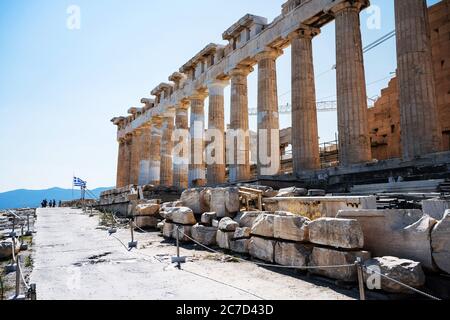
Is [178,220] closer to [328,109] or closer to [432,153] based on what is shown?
[432,153]

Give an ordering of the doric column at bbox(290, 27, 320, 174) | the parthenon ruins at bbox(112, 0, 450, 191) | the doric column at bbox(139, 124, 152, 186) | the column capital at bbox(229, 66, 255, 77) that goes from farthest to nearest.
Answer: the doric column at bbox(139, 124, 152, 186), the column capital at bbox(229, 66, 255, 77), the doric column at bbox(290, 27, 320, 174), the parthenon ruins at bbox(112, 0, 450, 191)

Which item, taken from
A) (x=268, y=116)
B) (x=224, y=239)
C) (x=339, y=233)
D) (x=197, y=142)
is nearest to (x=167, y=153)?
(x=197, y=142)

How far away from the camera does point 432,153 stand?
33.7 feet

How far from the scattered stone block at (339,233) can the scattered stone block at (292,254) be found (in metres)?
0.37

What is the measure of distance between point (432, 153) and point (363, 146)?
3070mm

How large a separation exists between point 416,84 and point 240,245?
816 centimetres

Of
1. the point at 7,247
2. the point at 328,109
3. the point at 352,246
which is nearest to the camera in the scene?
the point at 352,246

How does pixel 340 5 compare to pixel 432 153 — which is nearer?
pixel 432 153

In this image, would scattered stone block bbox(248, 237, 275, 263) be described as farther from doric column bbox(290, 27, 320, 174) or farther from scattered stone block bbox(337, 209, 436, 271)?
doric column bbox(290, 27, 320, 174)

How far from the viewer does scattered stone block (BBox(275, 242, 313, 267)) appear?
6.29m

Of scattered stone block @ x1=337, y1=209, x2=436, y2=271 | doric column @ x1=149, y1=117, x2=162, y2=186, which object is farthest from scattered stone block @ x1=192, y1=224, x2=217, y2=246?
→ doric column @ x1=149, y1=117, x2=162, y2=186

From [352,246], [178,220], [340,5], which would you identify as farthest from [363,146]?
[352,246]

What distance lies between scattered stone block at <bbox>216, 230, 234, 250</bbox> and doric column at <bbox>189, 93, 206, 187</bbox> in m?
14.3

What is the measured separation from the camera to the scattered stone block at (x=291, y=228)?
21.0ft
